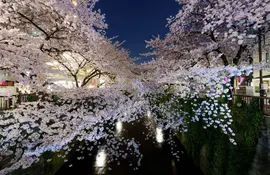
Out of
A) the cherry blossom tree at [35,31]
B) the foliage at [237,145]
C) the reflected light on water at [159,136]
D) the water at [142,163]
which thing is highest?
the cherry blossom tree at [35,31]

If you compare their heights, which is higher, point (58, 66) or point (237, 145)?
point (58, 66)

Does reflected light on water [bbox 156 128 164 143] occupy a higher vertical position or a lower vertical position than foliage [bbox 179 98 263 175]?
lower

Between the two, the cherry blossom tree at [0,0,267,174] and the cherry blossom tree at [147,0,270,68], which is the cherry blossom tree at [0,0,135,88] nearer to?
the cherry blossom tree at [0,0,267,174]

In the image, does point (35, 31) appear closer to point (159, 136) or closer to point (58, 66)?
point (58, 66)

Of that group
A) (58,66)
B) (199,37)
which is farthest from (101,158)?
(199,37)

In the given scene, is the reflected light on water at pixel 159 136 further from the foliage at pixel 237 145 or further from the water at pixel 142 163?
the foliage at pixel 237 145

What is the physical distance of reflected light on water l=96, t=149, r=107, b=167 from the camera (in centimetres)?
1046

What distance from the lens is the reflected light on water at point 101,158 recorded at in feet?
34.3

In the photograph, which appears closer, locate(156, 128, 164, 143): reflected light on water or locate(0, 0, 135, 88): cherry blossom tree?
locate(0, 0, 135, 88): cherry blossom tree

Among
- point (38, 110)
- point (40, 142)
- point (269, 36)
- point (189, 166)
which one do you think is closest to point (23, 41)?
point (38, 110)

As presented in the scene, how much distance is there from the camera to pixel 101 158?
11.2 m

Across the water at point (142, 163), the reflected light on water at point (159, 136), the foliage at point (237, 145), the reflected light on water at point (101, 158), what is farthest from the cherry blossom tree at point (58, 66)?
the reflected light on water at point (159, 136)

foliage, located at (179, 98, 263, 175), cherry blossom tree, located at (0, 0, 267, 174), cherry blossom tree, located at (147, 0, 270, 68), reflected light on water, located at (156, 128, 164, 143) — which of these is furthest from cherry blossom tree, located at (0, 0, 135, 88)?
reflected light on water, located at (156, 128, 164, 143)

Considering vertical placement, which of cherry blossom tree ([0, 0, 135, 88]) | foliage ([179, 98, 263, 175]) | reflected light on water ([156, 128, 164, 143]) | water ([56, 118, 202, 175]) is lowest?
water ([56, 118, 202, 175])
